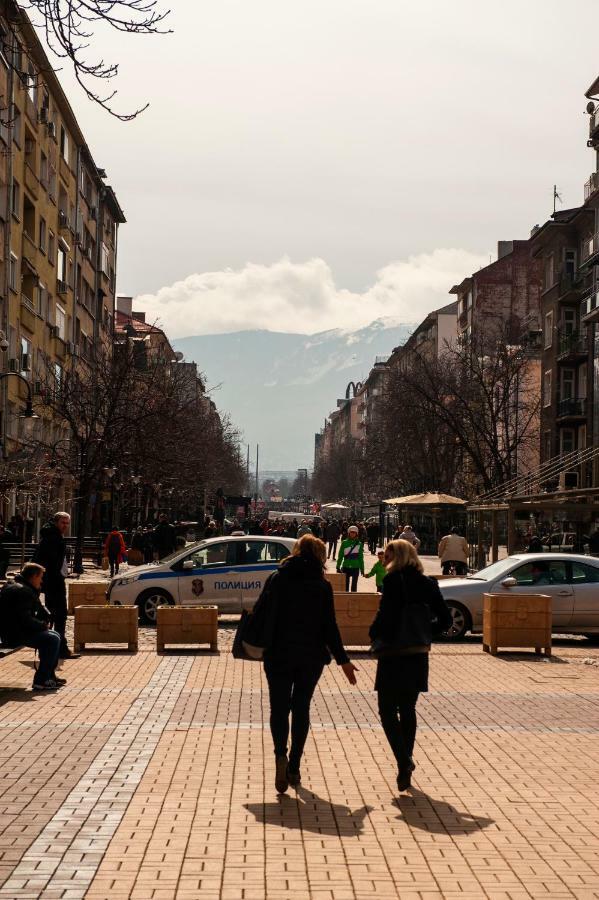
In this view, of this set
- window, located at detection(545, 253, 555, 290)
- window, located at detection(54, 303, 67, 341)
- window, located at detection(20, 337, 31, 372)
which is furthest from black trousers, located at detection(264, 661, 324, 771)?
window, located at detection(545, 253, 555, 290)

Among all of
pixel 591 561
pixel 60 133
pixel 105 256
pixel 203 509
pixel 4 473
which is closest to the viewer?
pixel 591 561

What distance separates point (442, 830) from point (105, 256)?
64.8 meters

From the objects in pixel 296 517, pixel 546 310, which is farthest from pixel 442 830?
pixel 296 517

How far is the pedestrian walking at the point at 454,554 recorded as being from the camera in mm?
29188

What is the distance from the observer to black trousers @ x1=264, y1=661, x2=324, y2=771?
28.8 ft

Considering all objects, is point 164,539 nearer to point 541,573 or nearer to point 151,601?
point 151,601

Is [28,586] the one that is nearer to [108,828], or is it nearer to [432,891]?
[108,828]

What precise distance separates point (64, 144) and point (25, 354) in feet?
41.8

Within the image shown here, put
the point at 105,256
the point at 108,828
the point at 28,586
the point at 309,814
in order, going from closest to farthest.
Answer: the point at 108,828 < the point at 309,814 < the point at 28,586 < the point at 105,256

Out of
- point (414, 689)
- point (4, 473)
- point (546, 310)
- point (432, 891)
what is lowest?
point (432, 891)

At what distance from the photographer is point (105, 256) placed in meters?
70.3

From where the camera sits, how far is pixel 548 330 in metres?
59.0

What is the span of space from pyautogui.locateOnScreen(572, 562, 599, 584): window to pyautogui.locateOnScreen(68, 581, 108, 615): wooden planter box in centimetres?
740

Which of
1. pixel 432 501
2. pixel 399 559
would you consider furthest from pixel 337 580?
pixel 399 559
